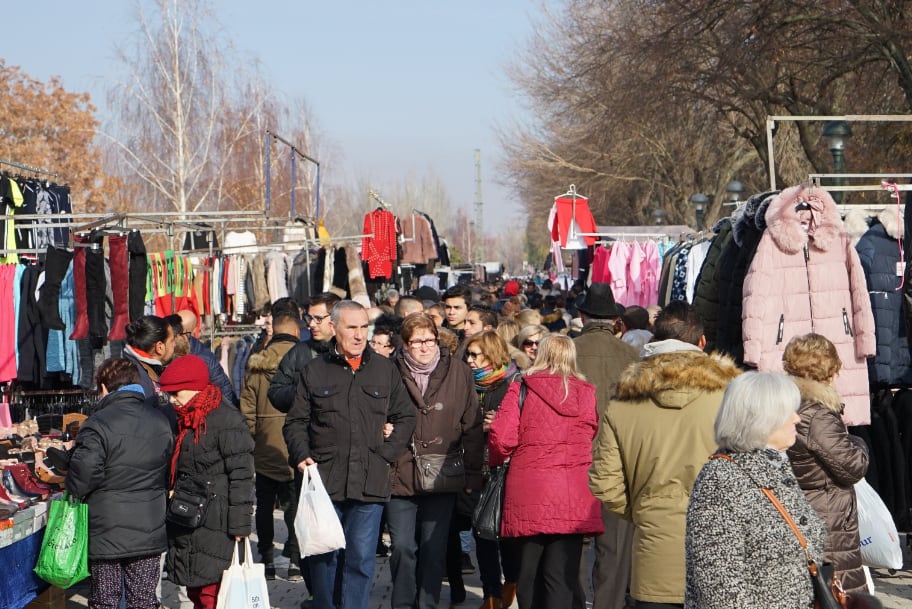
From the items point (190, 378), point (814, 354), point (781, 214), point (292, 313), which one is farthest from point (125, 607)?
point (781, 214)

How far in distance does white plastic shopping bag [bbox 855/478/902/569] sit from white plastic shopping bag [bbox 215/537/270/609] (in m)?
3.35

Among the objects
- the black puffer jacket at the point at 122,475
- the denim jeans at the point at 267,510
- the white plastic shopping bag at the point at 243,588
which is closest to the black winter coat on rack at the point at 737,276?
the denim jeans at the point at 267,510

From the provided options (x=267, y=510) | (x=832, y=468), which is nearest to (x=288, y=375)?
(x=267, y=510)

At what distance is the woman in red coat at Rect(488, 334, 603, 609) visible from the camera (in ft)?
20.8

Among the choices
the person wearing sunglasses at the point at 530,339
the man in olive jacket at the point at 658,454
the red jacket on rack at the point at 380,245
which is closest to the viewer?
the man in olive jacket at the point at 658,454

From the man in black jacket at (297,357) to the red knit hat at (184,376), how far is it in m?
1.25

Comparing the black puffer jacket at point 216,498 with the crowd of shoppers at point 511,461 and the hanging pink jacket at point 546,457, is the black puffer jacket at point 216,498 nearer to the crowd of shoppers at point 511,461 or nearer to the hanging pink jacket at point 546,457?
the crowd of shoppers at point 511,461

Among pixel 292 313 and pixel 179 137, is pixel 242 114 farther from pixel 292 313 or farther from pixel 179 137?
pixel 292 313

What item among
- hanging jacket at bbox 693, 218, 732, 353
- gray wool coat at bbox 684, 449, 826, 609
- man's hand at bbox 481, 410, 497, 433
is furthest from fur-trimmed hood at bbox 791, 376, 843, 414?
hanging jacket at bbox 693, 218, 732, 353

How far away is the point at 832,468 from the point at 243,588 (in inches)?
126

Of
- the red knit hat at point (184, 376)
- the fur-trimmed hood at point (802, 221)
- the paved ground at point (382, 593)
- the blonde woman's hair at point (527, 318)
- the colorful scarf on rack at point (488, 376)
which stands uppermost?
the fur-trimmed hood at point (802, 221)

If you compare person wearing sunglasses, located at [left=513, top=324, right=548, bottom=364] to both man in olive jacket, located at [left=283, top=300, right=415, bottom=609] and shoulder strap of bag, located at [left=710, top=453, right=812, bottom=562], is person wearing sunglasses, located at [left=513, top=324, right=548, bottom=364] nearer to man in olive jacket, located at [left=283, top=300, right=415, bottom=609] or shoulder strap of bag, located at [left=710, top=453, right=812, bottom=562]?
man in olive jacket, located at [left=283, top=300, right=415, bottom=609]

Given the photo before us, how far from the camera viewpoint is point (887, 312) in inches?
350

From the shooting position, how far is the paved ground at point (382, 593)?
8.23 metres
